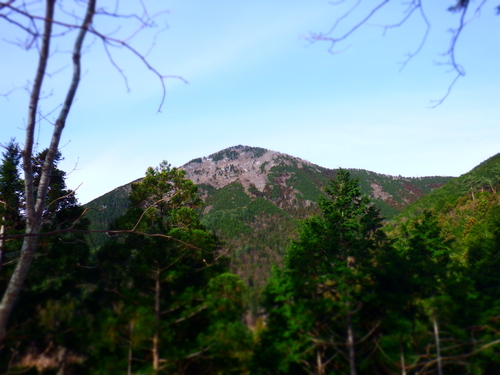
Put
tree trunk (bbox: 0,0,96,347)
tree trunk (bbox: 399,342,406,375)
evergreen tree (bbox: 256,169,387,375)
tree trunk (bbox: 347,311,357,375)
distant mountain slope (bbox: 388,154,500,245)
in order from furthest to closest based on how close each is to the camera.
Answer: distant mountain slope (bbox: 388,154,500,245), evergreen tree (bbox: 256,169,387,375), tree trunk (bbox: 347,311,357,375), tree trunk (bbox: 399,342,406,375), tree trunk (bbox: 0,0,96,347)

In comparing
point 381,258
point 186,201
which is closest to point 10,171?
point 186,201

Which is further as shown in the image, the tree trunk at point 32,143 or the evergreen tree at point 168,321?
the evergreen tree at point 168,321

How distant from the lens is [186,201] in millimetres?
21250

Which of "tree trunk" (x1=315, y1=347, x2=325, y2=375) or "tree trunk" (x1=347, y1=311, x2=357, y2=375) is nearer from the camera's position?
"tree trunk" (x1=347, y1=311, x2=357, y2=375)

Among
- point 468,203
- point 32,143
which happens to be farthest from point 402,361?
point 468,203

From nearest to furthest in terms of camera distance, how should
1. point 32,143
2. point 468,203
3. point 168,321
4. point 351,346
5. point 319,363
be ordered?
point 32,143, point 168,321, point 351,346, point 319,363, point 468,203

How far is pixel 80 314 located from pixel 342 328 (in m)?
4.61

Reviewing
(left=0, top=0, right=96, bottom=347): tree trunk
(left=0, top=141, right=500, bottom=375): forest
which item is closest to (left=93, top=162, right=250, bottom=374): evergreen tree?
(left=0, top=141, right=500, bottom=375): forest

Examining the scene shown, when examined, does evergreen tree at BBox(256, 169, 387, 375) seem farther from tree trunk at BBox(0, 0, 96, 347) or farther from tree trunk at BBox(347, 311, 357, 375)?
tree trunk at BBox(0, 0, 96, 347)

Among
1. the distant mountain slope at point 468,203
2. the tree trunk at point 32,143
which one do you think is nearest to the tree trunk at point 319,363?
the tree trunk at point 32,143

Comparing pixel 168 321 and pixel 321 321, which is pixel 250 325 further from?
pixel 168 321

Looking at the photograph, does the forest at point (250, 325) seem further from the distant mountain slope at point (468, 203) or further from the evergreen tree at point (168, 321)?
the distant mountain slope at point (468, 203)

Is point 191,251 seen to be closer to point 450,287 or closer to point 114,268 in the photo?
point 114,268

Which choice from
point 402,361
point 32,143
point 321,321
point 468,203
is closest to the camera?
point 32,143
